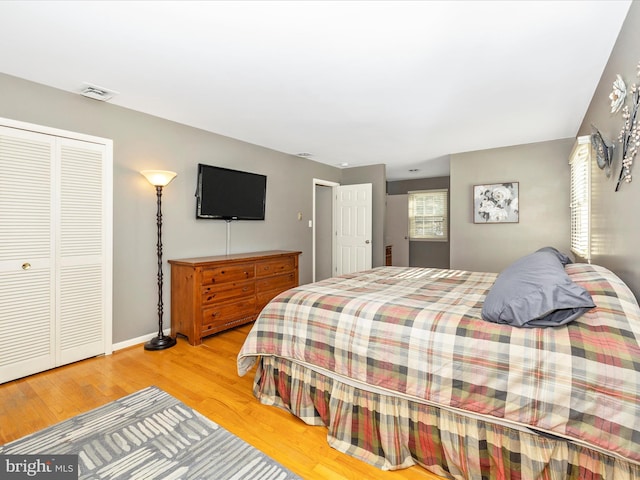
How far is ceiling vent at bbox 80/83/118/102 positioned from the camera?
2.61m

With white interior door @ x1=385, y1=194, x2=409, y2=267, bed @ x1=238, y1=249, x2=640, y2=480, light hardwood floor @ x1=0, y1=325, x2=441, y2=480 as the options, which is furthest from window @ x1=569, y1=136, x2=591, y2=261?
white interior door @ x1=385, y1=194, x2=409, y2=267

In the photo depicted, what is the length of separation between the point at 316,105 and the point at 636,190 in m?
2.42

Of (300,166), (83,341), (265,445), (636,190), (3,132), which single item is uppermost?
(300,166)

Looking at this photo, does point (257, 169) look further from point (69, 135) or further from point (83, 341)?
point (83, 341)

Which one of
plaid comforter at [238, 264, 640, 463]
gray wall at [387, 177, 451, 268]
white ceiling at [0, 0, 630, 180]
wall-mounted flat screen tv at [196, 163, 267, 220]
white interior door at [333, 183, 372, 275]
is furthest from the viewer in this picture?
gray wall at [387, 177, 451, 268]

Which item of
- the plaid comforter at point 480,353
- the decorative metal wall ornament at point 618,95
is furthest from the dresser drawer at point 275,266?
the decorative metal wall ornament at point 618,95

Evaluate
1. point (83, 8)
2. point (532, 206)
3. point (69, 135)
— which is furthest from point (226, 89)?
point (532, 206)

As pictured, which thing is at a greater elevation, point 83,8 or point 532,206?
point 83,8

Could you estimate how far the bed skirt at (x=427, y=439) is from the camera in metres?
1.22

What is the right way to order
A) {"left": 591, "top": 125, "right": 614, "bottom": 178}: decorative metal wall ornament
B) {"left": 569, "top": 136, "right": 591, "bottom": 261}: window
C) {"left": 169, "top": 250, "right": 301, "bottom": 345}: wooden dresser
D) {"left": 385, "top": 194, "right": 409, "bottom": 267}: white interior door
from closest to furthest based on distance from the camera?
{"left": 591, "top": 125, "right": 614, "bottom": 178}: decorative metal wall ornament → {"left": 569, "top": 136, "right": 591, "bottom": 261}: window → {"left": 169, "top": 250, "right": 301, "bottom": 345}: wooden dresser → {"left": 385, "top": 194, "right": 409, "bottom": 267}: white interior door

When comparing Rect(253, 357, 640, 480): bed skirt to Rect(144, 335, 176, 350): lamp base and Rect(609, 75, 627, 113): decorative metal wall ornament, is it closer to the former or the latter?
Rect(144, 335, 176, 350): lamp base

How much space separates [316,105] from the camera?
2.99 meters

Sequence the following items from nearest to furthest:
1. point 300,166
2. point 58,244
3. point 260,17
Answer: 1. point 260,17
2. point 58,244
3. point 300,166

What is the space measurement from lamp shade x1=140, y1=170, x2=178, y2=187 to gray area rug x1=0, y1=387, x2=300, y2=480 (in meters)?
1.98
